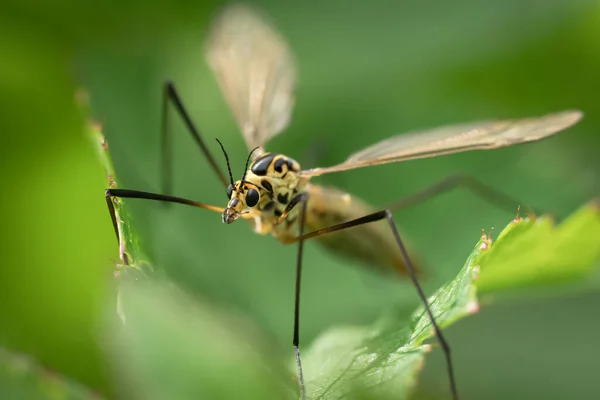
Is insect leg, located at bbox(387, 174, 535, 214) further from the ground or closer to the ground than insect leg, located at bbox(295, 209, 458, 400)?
further from the ground

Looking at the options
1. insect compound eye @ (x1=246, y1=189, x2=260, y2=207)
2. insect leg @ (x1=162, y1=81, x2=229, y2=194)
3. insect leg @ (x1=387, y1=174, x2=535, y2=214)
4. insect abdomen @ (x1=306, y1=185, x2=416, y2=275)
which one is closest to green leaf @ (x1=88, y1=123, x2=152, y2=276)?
insect compound eye @ (x1=246, y1=189, x2=260, y2=207)

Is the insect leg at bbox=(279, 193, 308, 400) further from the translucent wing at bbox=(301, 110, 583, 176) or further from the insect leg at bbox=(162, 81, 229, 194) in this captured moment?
the insect leg at bbox=(162, 81, 229, 194)

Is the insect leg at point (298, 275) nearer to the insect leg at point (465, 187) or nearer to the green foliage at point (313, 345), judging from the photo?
the green foliage at point (313, 345)

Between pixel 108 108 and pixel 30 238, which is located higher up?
pixel 108 108

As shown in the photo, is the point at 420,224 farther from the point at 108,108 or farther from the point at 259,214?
the point at 108,108

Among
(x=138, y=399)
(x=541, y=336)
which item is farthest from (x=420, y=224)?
(x=138, y=399)
